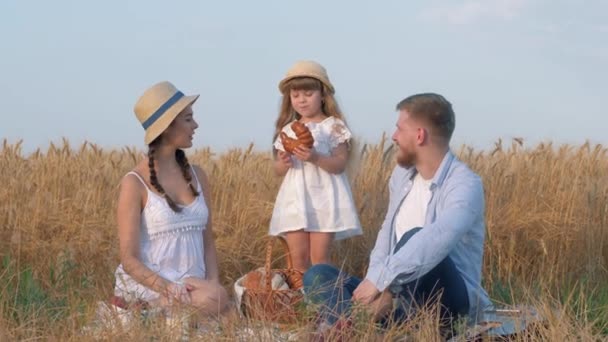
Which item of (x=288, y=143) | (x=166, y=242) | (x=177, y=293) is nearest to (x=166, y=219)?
(x=166, y=242)

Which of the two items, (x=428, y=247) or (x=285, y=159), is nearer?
(x=428, y=247)

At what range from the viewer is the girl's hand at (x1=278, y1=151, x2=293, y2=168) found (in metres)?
5.98

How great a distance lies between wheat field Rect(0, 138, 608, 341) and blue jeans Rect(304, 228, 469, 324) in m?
1.50

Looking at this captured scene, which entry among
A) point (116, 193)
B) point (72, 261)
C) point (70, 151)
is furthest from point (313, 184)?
point (70, 151)

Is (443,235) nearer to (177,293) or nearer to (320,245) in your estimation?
(177,293)

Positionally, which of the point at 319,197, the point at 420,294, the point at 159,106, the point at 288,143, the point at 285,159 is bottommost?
the point at 420,294

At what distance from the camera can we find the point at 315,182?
19.8ft

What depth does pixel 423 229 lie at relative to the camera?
4207 millimetres

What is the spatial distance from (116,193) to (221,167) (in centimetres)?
81

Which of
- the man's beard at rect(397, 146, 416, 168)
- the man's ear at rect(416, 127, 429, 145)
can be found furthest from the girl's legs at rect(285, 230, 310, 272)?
the man's ear at rect(416, 127, 429, 145)

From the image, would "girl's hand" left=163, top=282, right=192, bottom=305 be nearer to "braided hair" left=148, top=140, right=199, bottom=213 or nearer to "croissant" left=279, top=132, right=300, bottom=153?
"braided hair" left=148, top=140, right=199, bottom=213

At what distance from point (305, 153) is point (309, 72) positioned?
568 millimetres

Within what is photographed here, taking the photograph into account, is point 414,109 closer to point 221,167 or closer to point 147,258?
point 147,258

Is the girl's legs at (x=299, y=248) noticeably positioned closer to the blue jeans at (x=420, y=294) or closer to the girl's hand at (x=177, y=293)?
the girl's hand at (x=177, y=293)
